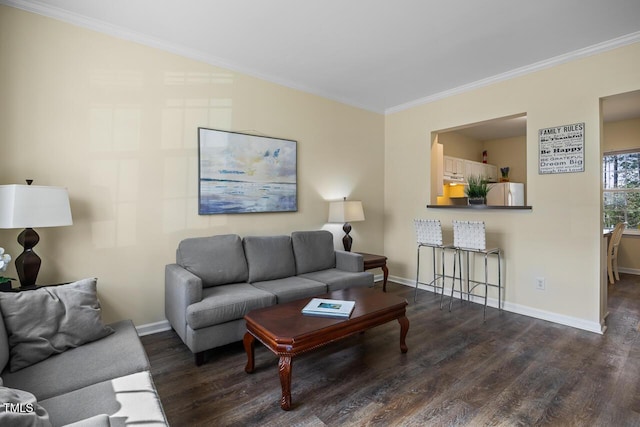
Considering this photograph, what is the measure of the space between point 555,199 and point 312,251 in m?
2.61

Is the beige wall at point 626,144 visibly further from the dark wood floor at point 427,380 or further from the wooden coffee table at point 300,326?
the wooden coffee table at point 300,326

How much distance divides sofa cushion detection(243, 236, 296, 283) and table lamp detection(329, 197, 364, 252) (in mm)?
884

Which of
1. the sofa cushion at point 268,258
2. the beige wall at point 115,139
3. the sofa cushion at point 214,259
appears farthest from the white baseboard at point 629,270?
the sofa cushion at point 214,259

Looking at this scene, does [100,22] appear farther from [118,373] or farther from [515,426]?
[515,426]

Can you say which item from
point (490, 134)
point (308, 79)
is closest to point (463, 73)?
point (308, 79)

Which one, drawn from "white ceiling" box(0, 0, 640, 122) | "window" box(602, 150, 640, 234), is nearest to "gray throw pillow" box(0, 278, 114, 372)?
"white ceiling" box(0, 0, 640, 122)

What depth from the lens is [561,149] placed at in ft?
10.5

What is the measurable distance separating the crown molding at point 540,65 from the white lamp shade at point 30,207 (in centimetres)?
421

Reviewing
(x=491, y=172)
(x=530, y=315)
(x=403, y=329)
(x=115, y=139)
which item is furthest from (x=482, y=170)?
(x=115, y=139)

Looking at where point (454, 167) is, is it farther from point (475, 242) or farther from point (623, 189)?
point (623, 189)

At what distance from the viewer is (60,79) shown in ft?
8.19

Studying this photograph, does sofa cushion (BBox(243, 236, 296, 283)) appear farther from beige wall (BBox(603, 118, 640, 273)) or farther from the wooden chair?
beige wall (BBox(603, 118, 640, 273))

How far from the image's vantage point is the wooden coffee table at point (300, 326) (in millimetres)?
1868

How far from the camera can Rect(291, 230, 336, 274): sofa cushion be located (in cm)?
349
